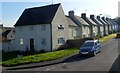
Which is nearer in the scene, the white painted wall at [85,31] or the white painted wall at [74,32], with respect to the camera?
the white painted wall at [74,32]

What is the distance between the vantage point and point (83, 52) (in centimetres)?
2638

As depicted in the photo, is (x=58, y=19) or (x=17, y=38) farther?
(x=17, y=38)

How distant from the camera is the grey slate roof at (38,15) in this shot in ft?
132

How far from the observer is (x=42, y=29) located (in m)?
40.2

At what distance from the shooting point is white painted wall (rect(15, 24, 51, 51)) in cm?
3925

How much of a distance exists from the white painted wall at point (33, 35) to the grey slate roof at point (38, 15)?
0.76 metres

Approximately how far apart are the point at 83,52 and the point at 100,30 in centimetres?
5196

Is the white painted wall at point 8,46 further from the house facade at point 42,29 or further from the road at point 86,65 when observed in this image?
the road at point 86,65

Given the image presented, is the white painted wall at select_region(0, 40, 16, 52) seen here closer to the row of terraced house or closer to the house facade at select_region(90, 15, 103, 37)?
the row of terraced house

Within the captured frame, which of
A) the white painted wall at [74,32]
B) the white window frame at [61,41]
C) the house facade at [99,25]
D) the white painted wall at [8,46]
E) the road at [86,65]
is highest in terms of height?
the house facade at [99,25]

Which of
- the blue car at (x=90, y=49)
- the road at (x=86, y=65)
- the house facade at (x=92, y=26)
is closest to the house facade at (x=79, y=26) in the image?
the house facade at (x=92, y=26)

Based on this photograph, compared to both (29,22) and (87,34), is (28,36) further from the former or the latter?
(87,34)

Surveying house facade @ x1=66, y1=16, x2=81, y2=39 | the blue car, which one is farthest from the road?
house facade @ x1=66, y1=16, x2=81, y2=39

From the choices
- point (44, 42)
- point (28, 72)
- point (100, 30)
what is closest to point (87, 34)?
point (100, 30)
